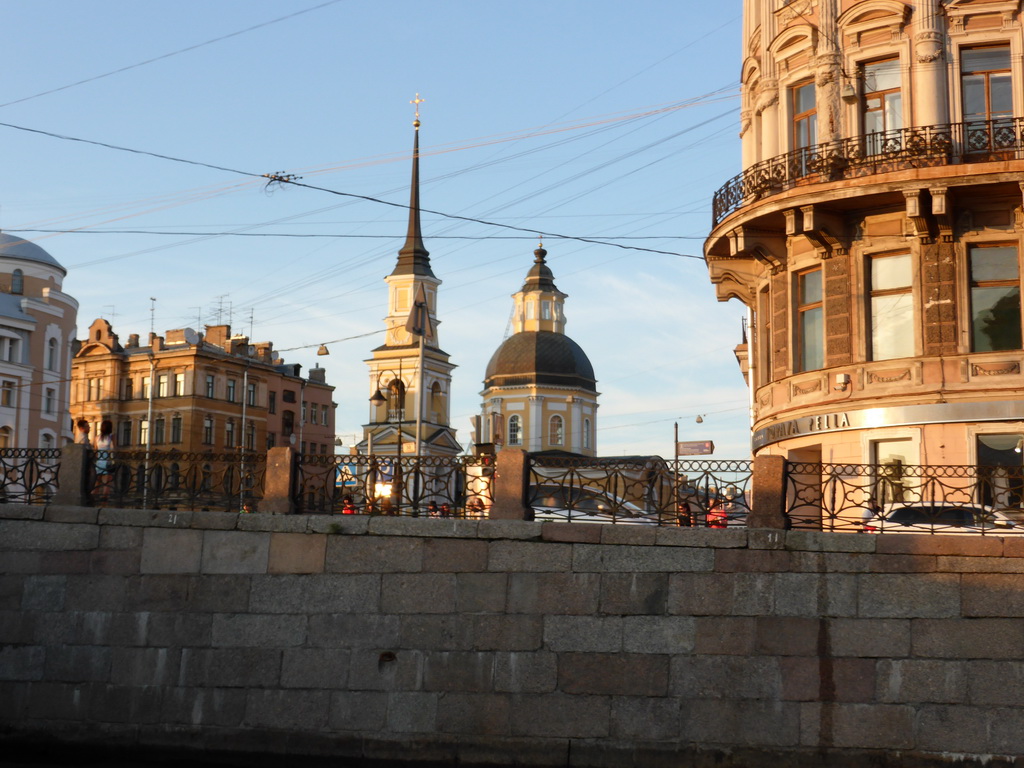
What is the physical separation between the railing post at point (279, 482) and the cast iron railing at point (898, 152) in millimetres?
10461

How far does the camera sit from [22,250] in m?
64.6

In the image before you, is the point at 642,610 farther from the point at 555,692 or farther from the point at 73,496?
the point at 73,496

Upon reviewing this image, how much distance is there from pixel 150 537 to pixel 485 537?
3.82 metres

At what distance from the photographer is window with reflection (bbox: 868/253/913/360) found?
2094cm

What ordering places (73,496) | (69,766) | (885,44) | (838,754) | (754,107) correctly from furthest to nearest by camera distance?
1. (754,107)
2. (885,44)
3. (73,496)
4. (69,766)
5. (838,754)

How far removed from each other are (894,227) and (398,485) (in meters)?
10.2

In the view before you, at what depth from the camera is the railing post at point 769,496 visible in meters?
13.7

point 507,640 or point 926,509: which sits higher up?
point 926,509

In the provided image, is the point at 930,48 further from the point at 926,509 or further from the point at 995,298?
the point at 926,509

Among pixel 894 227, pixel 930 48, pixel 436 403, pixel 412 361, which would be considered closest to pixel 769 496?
pixel 894 227

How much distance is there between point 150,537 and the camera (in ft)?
49.1

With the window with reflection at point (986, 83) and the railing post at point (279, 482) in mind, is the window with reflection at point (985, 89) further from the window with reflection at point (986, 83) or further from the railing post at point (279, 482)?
the railing post at point (279, 482)

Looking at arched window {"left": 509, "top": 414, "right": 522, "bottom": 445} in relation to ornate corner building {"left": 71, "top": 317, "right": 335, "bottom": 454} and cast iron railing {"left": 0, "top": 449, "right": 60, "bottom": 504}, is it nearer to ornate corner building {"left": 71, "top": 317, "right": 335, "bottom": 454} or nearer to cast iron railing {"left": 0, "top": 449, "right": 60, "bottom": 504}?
ornate corner building {"left": 71, "top": 317, "right": 335, "bottom": 454}

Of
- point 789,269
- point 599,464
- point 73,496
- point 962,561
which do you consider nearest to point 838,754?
point 962,561
